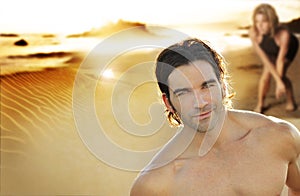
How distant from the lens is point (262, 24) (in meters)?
3.90

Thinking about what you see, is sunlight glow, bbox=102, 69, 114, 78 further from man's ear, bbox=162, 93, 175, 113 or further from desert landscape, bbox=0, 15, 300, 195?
man's ear, bbox=162, 93, 175, 113

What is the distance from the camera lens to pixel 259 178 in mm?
1566

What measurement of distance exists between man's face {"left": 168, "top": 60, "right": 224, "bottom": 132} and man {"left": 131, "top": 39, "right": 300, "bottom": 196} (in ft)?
0.04

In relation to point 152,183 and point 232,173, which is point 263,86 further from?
point 152,183

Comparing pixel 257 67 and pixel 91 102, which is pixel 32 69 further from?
pixel 257 67

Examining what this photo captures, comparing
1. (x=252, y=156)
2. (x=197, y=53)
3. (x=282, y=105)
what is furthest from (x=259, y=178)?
(x=282, y=105)

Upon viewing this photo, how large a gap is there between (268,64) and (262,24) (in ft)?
0.87

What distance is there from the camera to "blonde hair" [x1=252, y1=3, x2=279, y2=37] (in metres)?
3.85

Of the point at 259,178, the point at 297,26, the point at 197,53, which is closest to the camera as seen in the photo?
the point at 197,53

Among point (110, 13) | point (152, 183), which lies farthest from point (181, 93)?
point (110, 13)

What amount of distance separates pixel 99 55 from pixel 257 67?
1.06 meters

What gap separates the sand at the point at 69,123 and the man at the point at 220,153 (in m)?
1.90

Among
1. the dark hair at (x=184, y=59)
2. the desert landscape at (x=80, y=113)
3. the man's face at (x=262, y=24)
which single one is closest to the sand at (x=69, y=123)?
the desert landscape at (x=80, y=113)

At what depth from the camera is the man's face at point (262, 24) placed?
3.86m
